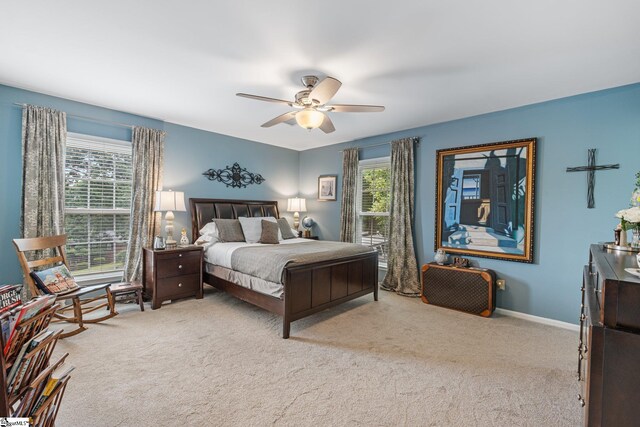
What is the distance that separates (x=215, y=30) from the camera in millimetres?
2162

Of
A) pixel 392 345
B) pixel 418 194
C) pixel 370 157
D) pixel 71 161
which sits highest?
pixel 370 157

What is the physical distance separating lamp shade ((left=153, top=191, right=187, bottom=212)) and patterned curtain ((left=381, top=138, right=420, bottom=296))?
3.32 meters

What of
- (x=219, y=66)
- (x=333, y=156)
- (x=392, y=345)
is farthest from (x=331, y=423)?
(x=333, y=156)

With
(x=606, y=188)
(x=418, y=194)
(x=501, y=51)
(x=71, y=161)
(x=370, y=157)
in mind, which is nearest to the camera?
(x=501, y=51)

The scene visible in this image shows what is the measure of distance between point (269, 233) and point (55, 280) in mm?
2490

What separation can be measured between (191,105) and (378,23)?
269 centimetres

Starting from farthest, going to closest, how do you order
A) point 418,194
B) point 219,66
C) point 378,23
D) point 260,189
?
point 260,189 < point 418,194 < point 219,66 < point 378,23

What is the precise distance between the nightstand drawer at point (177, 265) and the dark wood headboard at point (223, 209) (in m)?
0.77

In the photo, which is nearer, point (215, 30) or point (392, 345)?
point (215, 30)

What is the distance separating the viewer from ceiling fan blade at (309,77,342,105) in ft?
7.91

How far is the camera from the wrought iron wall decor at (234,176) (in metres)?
5.06

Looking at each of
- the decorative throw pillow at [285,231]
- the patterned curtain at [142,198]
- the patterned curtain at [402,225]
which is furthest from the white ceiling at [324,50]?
the decorative throw pillow at [285,231]

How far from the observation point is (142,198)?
4.13 metres

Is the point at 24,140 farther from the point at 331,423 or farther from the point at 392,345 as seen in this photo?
the point at 392,345
